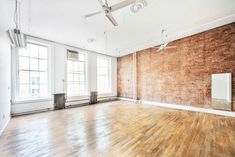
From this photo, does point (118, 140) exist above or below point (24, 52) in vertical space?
below

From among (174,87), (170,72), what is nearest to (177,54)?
(170,72)

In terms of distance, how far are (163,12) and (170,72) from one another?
3643 millimetres

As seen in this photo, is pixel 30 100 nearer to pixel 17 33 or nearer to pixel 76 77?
pixel 76 77

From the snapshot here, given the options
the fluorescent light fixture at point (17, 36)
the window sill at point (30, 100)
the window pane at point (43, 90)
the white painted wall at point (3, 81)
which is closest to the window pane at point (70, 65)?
the window pane at point (43, 90)

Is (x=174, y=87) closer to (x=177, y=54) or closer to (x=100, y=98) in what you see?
(x=177, y=54)

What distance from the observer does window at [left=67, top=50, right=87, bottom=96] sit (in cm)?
708

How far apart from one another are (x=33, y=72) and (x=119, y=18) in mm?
4662

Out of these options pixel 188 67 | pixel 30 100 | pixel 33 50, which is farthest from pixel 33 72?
pixel 188 67

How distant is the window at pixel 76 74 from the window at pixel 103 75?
1260 mm

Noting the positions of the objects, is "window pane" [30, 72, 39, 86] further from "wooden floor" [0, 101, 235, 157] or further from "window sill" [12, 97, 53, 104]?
"wooden floor" [0, 101, 235, 157]

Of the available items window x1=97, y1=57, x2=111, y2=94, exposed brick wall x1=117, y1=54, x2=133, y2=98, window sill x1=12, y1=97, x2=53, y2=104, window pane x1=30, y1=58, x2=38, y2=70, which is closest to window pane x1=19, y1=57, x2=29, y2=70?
window pane x1=30, y1=58, x2=38, y2=70

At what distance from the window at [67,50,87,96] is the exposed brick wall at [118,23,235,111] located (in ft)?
12.4

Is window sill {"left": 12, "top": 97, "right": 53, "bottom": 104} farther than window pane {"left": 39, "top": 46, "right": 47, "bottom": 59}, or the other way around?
window pane {"left": 39, "top": 46, "right": 47, "bottom": 59}

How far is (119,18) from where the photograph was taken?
4.12 m
